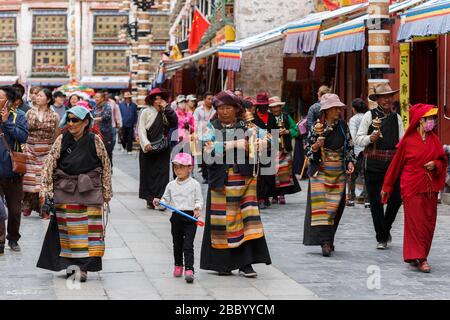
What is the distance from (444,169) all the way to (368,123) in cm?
150

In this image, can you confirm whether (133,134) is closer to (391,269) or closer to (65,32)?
(391,269)

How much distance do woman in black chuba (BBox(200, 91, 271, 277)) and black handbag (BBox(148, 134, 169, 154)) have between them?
5916 millimetres

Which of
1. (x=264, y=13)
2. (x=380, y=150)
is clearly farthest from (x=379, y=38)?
(x=264, y=13)

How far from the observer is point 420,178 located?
9.87 meters

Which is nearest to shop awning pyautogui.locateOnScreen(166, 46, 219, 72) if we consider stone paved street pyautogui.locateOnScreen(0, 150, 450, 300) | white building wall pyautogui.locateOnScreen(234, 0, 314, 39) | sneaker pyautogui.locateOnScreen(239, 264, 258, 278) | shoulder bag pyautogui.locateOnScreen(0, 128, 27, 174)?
white building wall pyautogui.locateOnScreen(234, 0, 314, 39)

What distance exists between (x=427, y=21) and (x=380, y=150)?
2.70 meters

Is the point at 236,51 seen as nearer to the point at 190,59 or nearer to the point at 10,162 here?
the point at 190,59

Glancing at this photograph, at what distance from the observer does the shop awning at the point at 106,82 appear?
73625mm

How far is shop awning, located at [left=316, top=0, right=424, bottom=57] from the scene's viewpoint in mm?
15883

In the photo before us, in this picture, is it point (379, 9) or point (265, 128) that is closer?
point (379, 9)

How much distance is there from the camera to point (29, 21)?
251 ft

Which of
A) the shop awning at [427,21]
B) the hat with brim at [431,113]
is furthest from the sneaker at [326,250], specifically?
the shop awning at [427,21]

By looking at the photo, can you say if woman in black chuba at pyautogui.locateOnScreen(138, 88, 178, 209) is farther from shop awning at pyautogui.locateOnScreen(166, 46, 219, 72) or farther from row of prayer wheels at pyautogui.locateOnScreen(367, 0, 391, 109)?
shop awning at pyautogui.locateOnScreen(166, 46, 219, 72)

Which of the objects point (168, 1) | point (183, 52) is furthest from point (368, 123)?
point (168, 1)
